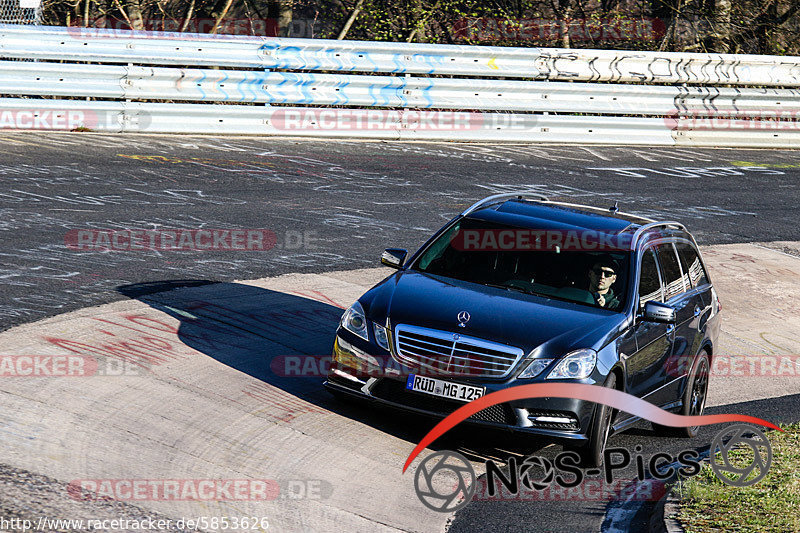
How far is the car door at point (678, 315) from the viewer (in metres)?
8.61

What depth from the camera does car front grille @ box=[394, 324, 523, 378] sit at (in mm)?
7242

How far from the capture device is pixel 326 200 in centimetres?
1520

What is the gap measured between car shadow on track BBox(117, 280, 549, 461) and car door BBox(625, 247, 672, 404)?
2.91 ft

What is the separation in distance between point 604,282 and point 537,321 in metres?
0.95

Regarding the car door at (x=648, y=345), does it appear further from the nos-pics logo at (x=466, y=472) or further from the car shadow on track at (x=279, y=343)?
the car shadow on track at (x=279, y=343)

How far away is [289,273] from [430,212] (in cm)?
378

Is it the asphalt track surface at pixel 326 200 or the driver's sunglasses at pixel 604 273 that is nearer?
the driver's sunglasses at pixel 604 273

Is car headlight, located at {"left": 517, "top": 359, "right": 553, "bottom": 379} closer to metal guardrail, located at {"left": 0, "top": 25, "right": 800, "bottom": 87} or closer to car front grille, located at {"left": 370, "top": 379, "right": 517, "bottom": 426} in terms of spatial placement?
car front grille, located at {"left": 370, "top": 379, "right": 517, "bottom": 426}

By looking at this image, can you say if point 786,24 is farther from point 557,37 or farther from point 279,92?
point 279,92

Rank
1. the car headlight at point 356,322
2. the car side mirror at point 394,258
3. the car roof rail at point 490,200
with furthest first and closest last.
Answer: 1. the car roof rail at point 490,200
2. the car side mirror at point 394,258
3. the car headlight at point 356,322

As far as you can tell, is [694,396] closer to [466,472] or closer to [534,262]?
[534,262]

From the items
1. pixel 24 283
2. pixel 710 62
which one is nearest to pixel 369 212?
pixel 24 283

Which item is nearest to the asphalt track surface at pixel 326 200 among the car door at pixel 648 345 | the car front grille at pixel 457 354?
the car front grille at pixel 457 354

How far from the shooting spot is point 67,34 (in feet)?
56.3
